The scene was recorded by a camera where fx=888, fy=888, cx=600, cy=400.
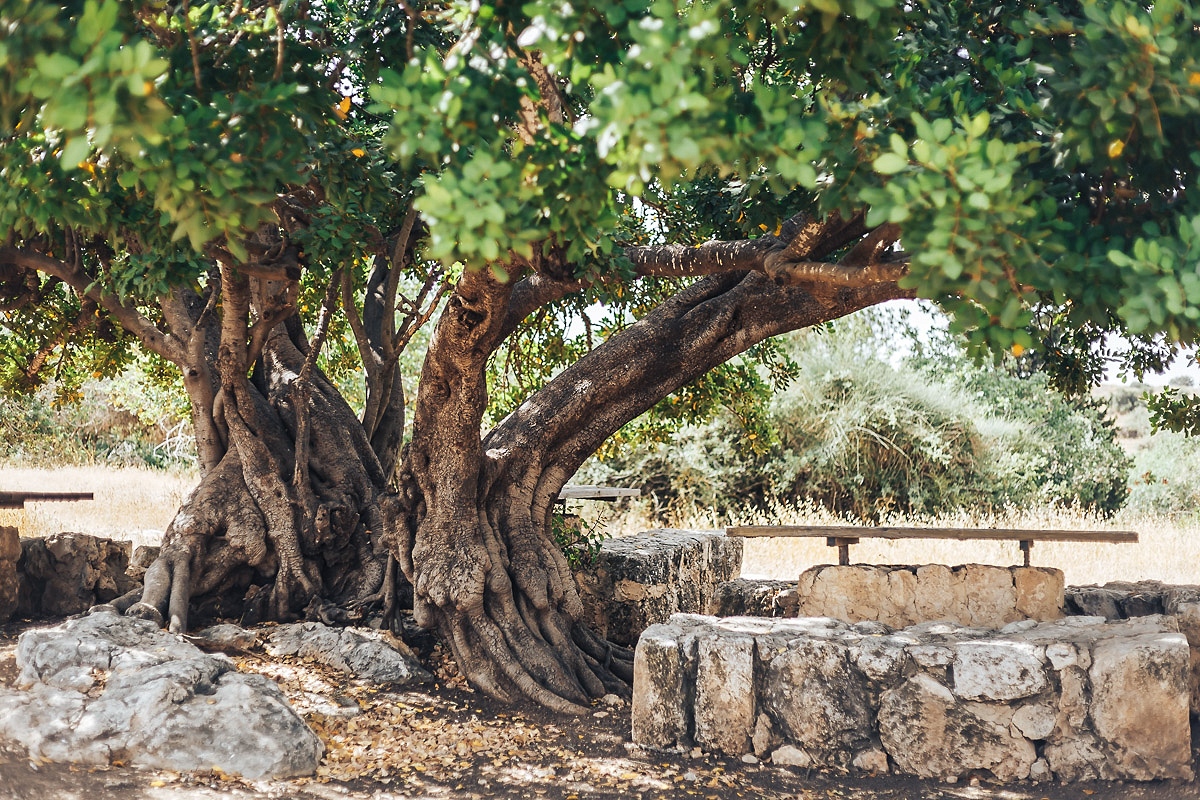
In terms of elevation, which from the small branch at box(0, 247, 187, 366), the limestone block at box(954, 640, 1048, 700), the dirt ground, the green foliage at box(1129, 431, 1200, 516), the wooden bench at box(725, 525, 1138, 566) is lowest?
the dirt ground

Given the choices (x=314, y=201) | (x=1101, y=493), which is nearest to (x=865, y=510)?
(x=1101, y=493)

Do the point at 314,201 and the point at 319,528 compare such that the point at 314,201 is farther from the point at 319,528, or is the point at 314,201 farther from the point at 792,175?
the point at 792,175

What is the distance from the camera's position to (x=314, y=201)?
6.35 meters

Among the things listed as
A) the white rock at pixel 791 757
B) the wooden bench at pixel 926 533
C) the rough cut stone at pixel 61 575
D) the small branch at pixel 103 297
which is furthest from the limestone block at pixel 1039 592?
the rough cut stone at pixel 61 575

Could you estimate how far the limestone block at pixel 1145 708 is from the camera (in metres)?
4.48

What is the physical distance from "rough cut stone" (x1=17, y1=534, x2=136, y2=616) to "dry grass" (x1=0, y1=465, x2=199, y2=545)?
1502mm

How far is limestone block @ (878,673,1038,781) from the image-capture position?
463 cm

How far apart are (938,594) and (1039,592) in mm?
687

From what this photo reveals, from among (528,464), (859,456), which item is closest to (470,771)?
Answer: (528,464)

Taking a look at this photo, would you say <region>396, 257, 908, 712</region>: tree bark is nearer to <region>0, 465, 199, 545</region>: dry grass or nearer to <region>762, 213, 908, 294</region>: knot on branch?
<region>762, 213, 908, 294</region>: knot on branch

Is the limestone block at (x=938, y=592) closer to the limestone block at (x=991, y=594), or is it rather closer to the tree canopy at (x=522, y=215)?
the limestone block at (x=991, y=594)

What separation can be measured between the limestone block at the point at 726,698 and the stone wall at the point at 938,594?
75.0 inches

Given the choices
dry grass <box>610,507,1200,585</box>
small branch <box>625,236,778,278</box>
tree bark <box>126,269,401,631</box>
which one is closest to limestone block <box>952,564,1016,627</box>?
small branch <box>625,236,778,278</box>

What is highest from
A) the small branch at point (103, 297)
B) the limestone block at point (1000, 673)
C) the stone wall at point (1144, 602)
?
the small branch at point (103, 297)
